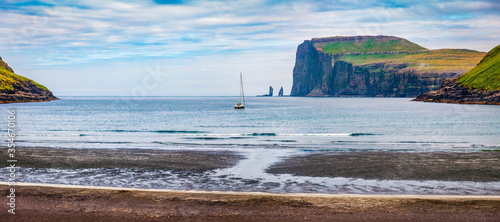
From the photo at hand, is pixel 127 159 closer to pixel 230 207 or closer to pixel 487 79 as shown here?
pixel 230 207

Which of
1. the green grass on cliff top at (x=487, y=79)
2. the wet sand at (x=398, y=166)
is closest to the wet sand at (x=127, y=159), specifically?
the wet sand at (x=398, y=166)

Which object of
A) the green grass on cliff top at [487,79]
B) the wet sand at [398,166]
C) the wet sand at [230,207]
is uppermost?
the green grass on cliff top at [487,79]

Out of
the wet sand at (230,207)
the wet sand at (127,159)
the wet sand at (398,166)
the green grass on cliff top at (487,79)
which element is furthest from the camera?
the green grass on cliff top at (487,79)

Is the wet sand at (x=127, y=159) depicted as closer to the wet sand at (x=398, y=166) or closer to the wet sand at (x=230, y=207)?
the wet sand at (x=398, y=166)

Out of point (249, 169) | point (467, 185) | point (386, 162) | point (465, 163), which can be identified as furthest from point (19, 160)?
point (465, 163)

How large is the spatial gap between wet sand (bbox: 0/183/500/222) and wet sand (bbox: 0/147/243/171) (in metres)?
9.27

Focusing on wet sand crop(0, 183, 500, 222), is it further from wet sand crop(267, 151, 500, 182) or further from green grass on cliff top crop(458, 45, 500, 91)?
green grass on cliff top crop(458, 45, 500, 91)

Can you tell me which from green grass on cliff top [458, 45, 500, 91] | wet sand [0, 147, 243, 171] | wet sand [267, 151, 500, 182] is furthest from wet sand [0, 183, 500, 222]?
green grass on cliff top [458, 45, 500, 91]

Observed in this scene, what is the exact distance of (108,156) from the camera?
2759 cm

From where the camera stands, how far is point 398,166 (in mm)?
22719

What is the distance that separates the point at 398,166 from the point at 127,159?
1658cm

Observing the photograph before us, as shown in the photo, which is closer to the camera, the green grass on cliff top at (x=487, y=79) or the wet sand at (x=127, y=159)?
the wet sand at (x=127, y=159)

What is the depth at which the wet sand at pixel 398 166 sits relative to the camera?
19656mm

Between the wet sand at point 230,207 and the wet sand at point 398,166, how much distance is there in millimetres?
7571
